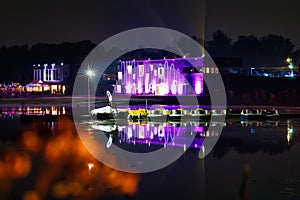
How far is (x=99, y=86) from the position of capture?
103m

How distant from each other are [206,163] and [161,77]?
227 feet

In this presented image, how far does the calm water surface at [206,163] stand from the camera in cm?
1268

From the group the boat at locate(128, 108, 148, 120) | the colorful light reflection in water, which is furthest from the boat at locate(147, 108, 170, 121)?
the colorful light reflection in water

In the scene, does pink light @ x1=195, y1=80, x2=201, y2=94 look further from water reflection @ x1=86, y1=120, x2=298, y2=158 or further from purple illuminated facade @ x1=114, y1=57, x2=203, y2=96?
water reflection @ x1=86, y1=120, x2=298, y2=158

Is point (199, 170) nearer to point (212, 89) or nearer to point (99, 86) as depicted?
point (212, 89)

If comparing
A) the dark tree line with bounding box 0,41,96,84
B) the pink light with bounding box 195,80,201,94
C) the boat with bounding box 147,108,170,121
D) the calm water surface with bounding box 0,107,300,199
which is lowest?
the calm water surface with bounding box 0,107,300,199

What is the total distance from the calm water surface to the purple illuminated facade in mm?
46845

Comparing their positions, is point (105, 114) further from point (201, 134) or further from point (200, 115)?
point (201, 134)

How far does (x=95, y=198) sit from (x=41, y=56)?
125328 millimetres

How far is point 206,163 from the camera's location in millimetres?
16922

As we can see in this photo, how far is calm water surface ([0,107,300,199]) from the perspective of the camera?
12.7 metres

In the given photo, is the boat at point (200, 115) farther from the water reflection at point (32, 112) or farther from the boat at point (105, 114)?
the water reflection at point (32, 112)

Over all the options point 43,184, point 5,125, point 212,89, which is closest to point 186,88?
point 212,89

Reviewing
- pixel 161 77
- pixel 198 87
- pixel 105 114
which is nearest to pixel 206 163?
pixel 105 114
